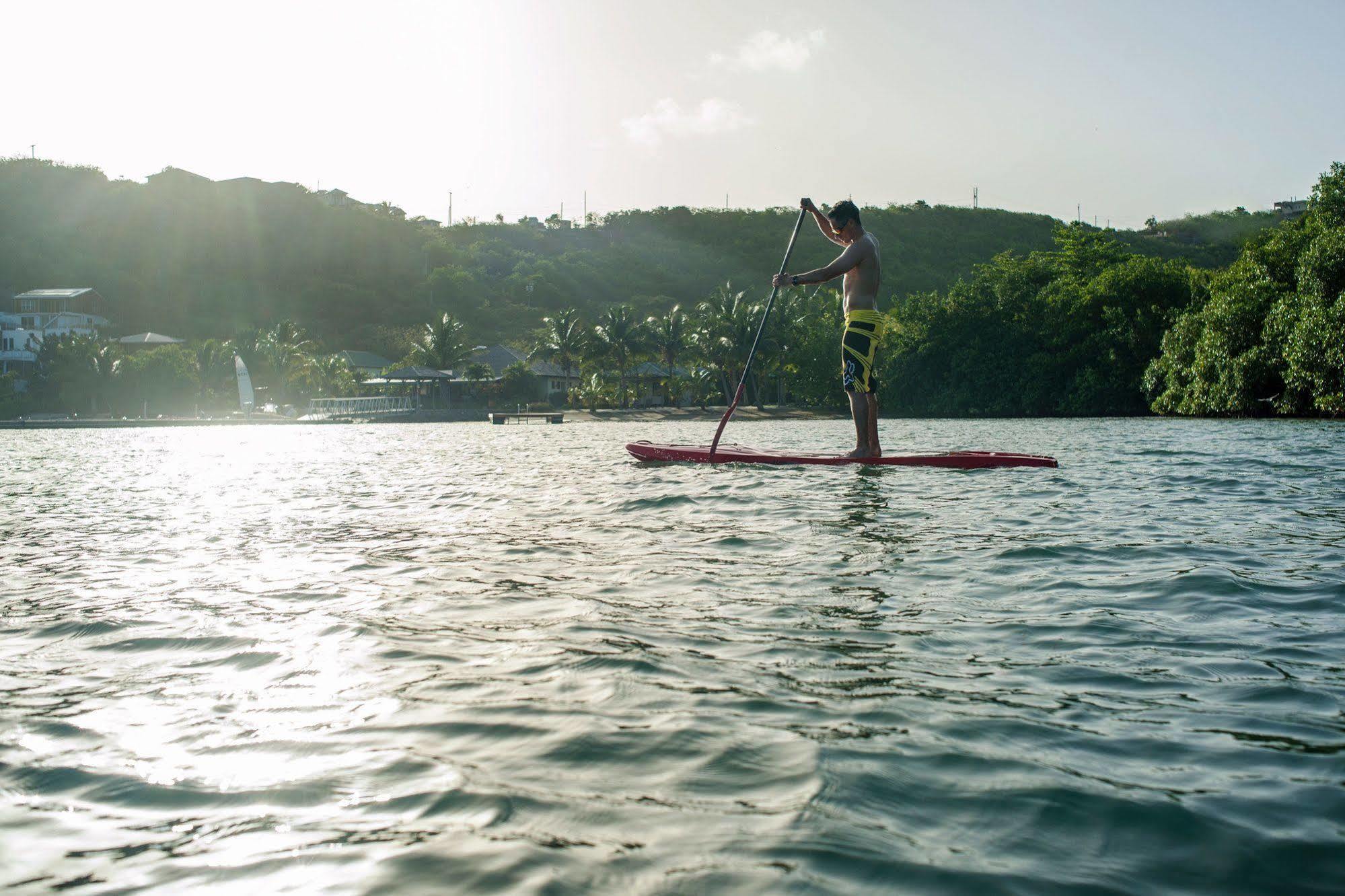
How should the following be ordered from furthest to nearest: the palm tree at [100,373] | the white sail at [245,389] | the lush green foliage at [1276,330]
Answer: the palm tree at [100,373] → the white sail at [245,389] → the lush green foliage at [1276,330]

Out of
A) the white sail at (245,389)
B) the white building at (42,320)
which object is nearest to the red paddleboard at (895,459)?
the white sail at (245,389)

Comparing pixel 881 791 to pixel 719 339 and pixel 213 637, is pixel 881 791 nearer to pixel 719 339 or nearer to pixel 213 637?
pixel 213 637

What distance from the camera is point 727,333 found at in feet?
194

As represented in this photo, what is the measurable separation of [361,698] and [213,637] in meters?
1.14

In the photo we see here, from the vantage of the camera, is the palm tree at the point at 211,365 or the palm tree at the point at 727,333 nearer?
the palm tree at the point at 727,333

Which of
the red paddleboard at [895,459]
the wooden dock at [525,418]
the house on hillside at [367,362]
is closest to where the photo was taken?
the red paddleboard at [895,459]

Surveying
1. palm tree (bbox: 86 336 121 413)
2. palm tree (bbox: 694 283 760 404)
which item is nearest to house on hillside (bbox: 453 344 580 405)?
palm tree (bbox: 694 283 760 404)

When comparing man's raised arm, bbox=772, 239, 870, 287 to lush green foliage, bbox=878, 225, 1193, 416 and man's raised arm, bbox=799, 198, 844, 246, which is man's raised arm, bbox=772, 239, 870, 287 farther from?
lush green foliage, bbox=878, 225, 1193, 416

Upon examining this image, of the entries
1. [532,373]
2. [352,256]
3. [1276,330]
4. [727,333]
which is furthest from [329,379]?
[352,256]

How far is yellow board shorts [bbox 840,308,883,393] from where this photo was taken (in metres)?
9.98

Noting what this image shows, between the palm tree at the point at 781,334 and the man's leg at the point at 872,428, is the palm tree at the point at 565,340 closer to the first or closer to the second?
the palm tree at the point at 781,334

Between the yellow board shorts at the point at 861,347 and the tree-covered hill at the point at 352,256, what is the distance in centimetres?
6846

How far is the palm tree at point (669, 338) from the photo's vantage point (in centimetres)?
6341

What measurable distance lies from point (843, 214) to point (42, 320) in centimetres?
8678
